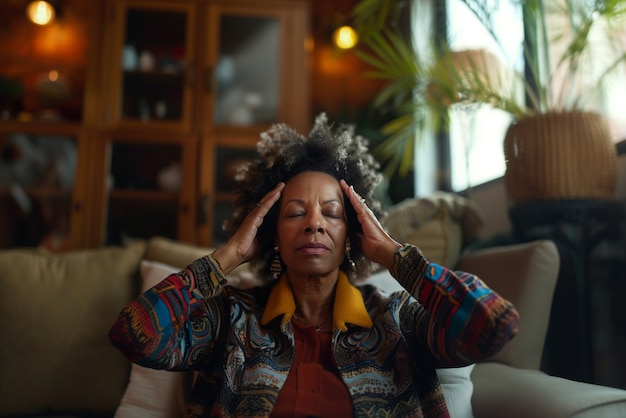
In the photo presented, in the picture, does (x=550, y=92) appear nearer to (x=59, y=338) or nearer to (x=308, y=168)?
(x=308, y=168)

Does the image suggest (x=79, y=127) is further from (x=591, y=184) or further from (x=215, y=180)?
(x=591, y=184)

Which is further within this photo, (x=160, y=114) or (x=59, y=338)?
(x=160, y=114)

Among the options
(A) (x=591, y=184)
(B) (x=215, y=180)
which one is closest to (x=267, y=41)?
(B) (x=215, y=180)

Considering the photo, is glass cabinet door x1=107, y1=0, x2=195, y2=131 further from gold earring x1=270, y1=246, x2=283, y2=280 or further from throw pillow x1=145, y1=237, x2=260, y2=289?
gold earring x1=270, y1=246, x2=283, y2=280

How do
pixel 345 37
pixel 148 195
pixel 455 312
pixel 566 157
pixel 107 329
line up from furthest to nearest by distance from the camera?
pixel 345 37
pixel 148 195
pixel 107 329
pixel 566 157
pixel 455 312

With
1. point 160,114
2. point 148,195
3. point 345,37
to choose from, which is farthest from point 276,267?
point 345,37

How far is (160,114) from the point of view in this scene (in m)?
3.01

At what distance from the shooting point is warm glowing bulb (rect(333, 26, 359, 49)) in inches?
A: 132

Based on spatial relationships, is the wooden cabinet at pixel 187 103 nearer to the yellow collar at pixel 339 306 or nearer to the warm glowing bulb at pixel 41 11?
the warm glowing bulb at pixel 41 11

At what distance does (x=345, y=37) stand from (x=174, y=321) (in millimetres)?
2655

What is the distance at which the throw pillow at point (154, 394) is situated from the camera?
1.46 metres

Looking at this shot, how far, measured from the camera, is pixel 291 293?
130cm

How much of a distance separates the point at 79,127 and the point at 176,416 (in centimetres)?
200

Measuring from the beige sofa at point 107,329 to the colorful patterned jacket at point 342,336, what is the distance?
0.53 feet
